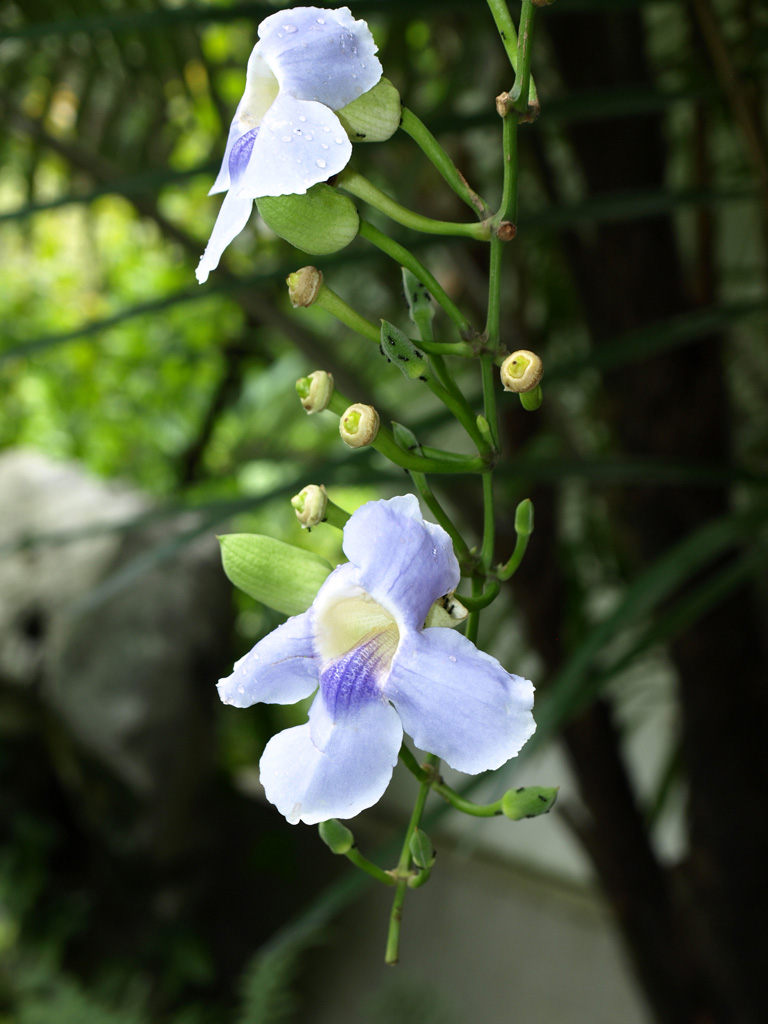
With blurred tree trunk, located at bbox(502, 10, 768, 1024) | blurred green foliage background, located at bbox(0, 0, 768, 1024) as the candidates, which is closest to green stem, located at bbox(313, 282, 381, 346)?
blurred green foliage background, located at bbox(0, 0, 768, 1024)

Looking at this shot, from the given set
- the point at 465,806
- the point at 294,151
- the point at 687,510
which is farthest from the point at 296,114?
the point at 687,510

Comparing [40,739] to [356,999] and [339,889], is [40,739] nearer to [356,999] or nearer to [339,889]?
[356,999]

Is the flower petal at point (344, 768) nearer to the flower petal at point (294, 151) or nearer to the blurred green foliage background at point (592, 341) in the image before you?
the flower petal at point (294, 151)

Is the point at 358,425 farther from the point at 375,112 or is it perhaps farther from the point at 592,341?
the point at 592,341

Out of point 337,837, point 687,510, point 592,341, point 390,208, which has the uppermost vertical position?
point 390,208

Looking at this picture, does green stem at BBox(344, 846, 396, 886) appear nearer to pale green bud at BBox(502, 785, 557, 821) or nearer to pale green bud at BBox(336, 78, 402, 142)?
pale green bud at BBox(502, 785, 557, 821)

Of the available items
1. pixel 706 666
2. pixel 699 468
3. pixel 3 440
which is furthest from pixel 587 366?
pixel 3 440

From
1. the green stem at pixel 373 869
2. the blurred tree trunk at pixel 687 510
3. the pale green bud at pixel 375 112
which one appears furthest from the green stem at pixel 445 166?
the blurred tree trunk at pixel 687 510
